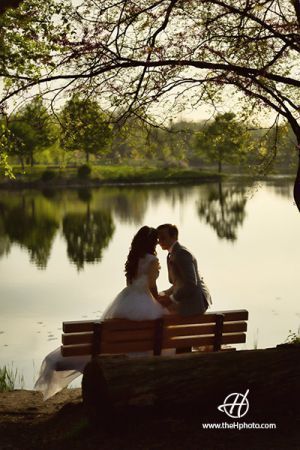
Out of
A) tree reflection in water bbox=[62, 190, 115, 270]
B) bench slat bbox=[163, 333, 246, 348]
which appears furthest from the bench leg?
tree reflection in water bbox=[62, 190, 115, 270]

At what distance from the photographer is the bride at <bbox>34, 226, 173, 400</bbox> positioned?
8.68 meters

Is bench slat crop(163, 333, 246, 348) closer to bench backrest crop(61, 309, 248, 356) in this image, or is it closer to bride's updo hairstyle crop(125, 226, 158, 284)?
bench backrest crop(61, 309, 248, 356)

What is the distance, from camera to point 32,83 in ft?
36.4

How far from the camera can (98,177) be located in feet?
321

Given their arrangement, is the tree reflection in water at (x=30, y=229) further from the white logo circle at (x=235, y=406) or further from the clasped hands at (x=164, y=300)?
the white logo circle at (x=235, y=406)

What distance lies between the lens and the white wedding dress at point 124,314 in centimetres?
866

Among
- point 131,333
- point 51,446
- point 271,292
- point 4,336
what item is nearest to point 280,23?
point 131,333

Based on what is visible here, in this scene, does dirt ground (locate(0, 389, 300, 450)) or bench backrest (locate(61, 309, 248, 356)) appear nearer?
dirt ground (locate(0, 389, 300, 450))

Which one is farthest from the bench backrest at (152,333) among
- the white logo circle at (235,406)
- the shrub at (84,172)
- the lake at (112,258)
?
the shrub at (84,172)

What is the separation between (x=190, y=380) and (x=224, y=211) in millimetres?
52148

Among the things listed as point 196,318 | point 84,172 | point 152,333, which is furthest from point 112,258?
point 84,172

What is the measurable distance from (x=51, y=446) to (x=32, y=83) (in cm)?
600

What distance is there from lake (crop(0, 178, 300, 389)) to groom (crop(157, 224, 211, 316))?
483cm

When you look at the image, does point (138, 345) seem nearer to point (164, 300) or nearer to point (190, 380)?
point (164, 300)
